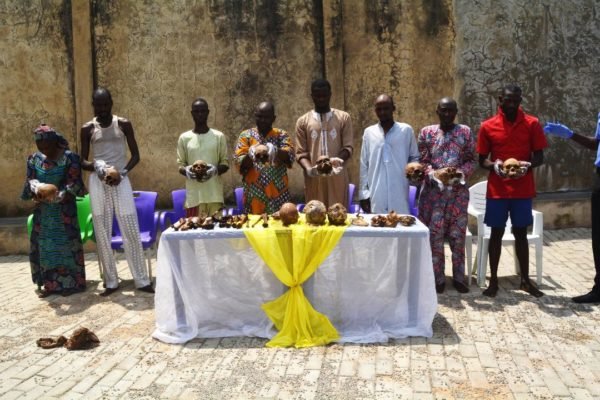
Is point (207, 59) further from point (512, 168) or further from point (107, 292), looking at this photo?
point (512, 168)

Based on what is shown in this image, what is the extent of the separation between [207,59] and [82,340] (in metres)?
4.79

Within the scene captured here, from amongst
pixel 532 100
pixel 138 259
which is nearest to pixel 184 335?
pixel 138 259

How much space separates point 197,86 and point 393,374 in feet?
18.1

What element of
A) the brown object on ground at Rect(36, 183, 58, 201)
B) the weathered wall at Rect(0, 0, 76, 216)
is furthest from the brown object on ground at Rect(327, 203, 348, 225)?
the weathered wall at Rect(0, 0, 76, 216)

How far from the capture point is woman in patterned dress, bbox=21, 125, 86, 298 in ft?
18.1

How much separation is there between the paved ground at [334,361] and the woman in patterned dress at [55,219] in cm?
55

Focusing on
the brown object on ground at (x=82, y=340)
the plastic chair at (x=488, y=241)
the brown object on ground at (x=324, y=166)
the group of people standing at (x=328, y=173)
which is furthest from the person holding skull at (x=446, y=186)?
the brown object on ground at (x=82, y=340)

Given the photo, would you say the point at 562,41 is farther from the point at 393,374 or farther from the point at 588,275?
the point at 393,374

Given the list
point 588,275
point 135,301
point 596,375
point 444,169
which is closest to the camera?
point 596,375

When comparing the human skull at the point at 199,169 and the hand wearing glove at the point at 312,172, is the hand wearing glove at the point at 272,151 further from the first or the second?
the human skull at the point at 199,169

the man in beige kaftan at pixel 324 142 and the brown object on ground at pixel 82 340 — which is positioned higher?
the man in beige kaftan at pixel 324 142

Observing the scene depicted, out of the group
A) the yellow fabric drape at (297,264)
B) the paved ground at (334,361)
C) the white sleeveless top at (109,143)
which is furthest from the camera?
the white sleeveless top at (109,143)

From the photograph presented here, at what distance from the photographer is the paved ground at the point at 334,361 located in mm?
3469

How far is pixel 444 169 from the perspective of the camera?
492cm
